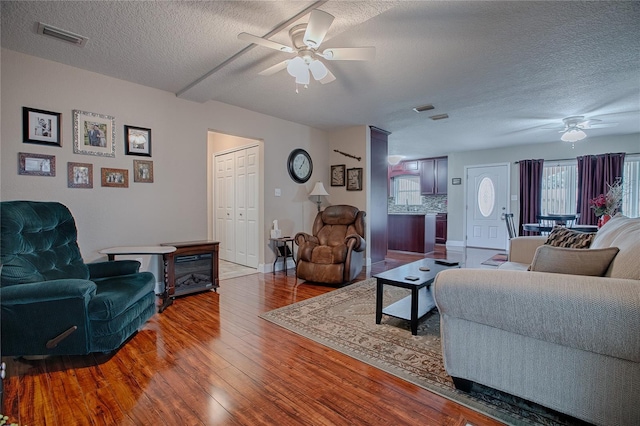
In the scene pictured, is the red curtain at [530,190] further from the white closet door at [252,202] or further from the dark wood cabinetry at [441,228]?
the white closet door at [252,202]

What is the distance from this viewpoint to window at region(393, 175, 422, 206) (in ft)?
29.6

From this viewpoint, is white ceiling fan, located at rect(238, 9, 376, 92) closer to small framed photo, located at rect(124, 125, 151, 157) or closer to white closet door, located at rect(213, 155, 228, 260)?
small framed photo, located at rect(124, 125, 151, 157)

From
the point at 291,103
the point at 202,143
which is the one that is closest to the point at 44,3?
the point at 202,143

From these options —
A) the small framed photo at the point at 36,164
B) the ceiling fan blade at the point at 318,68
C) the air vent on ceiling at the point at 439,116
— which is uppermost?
the air vent on ceiling at the point at 439,116

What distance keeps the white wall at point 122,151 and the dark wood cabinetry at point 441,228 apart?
214 inches

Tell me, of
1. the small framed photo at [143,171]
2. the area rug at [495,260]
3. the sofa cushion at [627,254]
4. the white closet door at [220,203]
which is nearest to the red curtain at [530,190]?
the area rug at [495,260]

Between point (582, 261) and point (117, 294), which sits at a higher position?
point (582, 261)

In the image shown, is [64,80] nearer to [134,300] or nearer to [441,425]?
[134,300]

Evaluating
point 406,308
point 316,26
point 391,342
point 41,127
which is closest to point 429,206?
point 406,308

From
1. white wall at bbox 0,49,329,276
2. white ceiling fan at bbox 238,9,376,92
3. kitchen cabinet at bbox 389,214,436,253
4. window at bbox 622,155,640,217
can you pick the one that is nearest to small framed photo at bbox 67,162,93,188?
white wall at bbox 0,49,329,276

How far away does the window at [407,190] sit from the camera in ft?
29.6

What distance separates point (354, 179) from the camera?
17.7 ft

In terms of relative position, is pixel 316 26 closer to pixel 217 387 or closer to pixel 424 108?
pixel 217 387

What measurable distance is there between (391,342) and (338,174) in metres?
3.75
